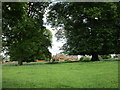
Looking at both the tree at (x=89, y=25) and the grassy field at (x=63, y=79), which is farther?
the tree at (x=89, y=25)

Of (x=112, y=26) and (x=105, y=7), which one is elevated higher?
(x=105, y=7)

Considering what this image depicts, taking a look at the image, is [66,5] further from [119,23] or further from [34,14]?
[34,14]

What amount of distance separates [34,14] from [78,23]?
11.2m

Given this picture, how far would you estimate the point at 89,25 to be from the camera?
3042cm

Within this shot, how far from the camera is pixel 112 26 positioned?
30203 mm

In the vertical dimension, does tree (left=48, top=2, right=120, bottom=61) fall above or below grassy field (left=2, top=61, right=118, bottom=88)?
above

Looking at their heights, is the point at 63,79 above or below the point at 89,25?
below

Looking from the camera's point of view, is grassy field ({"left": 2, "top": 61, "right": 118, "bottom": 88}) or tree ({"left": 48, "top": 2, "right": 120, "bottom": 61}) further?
tree ({"left": 48, "top": 2, "right": 120, "bottom": 61})

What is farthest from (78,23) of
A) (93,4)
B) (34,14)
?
(34,14)

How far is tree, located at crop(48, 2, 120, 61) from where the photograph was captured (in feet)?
95.0

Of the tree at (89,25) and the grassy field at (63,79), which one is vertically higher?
the tree at (89,25)

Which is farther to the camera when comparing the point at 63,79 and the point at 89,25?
the point at 89,25

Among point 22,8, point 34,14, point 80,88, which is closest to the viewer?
point 80,88

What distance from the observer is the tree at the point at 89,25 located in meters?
29.0
